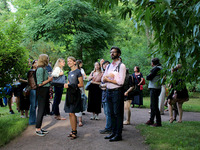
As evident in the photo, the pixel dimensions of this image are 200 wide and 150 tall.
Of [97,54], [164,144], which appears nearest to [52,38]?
[97,54]

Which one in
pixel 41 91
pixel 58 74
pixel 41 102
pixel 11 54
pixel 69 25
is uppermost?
pixel 69 25

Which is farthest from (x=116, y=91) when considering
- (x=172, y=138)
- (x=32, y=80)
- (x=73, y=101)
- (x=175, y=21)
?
(x=175, y=21)

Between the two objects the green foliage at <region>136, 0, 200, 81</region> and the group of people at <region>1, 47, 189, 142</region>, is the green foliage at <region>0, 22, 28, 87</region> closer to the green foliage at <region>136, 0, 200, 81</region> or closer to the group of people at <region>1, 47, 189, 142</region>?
the group of people at <region>1, 47, 189, 142</region>

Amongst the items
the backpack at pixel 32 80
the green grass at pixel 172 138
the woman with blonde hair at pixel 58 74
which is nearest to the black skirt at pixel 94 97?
the woman with blonde hair at pixel 58 74

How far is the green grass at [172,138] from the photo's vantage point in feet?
15.5

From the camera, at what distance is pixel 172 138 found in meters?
5.37

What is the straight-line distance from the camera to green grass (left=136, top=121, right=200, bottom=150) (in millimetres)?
4715

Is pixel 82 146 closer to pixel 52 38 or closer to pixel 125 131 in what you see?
pixel 125 131

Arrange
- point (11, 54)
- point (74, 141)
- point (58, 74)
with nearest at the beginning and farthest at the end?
point (74, 141) < point (11, 54) < point (58, 74)

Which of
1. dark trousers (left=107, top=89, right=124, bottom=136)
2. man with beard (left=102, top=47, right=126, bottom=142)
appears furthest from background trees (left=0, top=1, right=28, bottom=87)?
dark trousers (left=107, top=89, right=124, bottom=136)

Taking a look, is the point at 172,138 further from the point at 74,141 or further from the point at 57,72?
the point at 57,72

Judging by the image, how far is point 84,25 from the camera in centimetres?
2150

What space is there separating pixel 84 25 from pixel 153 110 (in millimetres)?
16163

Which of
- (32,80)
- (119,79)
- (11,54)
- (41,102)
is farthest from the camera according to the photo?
(32,80)
